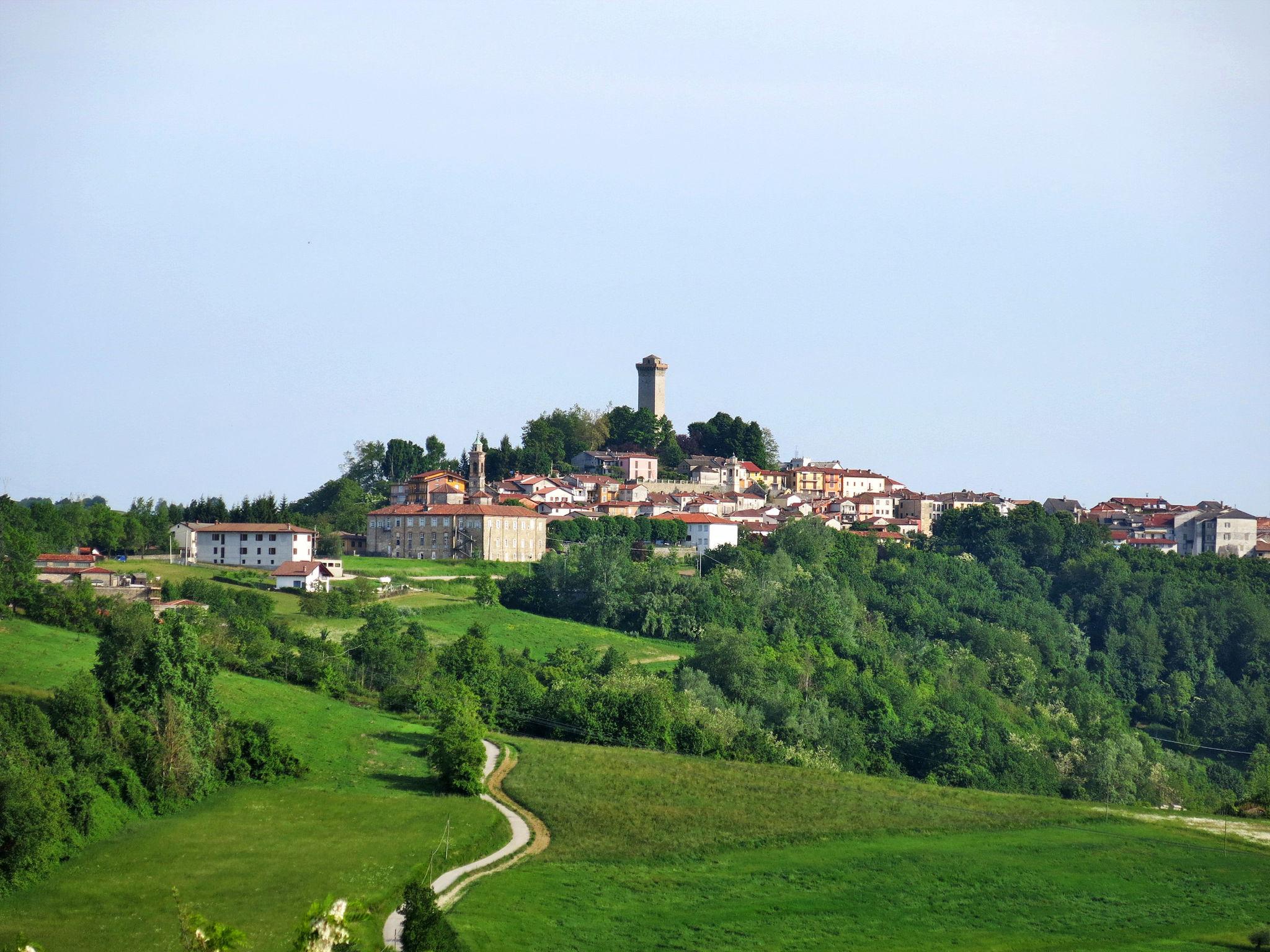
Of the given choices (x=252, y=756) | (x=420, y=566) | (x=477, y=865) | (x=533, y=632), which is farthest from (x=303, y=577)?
(x=477, y=865)

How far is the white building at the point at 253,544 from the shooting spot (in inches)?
3182

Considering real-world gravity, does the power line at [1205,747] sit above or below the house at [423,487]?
below

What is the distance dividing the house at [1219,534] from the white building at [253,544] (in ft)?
252

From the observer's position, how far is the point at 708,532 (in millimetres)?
99500

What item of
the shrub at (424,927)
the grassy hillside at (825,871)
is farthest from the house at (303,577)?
the shrub at (424,927)

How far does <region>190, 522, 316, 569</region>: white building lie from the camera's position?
80.8 metres

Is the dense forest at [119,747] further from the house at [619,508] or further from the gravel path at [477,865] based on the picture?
the house at [619,508]

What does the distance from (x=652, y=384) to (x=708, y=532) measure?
49134 mm

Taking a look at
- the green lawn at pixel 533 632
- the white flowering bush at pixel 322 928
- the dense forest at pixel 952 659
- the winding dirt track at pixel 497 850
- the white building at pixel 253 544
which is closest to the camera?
the white flowering bush at pixel 322 928

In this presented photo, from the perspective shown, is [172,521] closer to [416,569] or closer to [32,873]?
[416,569]

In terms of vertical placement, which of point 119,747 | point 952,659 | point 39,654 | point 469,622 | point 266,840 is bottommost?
point 952,659

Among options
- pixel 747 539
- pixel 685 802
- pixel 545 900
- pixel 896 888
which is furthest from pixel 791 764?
pixel 747 539

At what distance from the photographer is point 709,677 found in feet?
227

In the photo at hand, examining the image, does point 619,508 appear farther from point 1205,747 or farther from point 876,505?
point 1205,747
